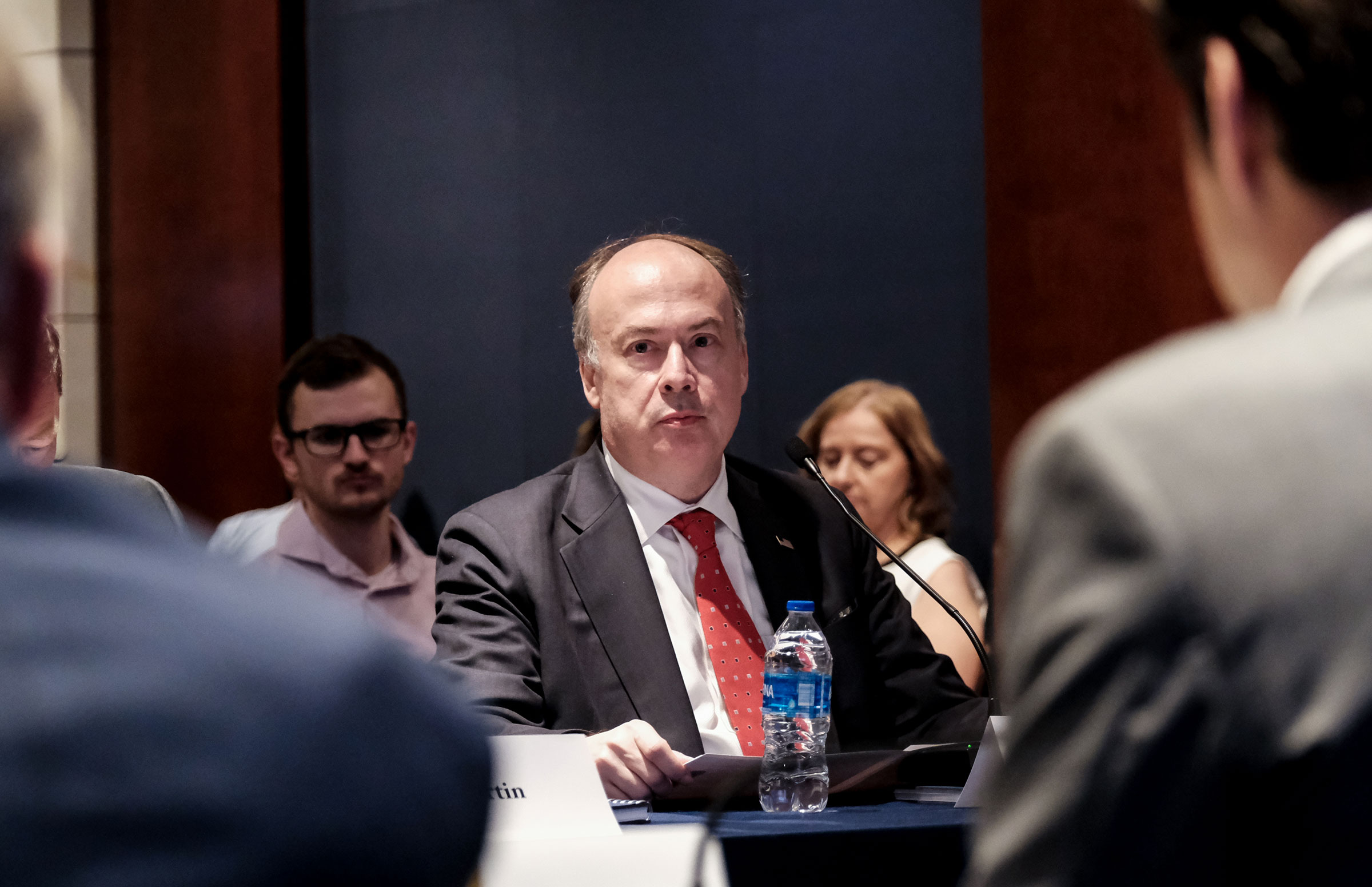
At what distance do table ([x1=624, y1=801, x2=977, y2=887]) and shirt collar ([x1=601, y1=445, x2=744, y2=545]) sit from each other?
0.86 meters

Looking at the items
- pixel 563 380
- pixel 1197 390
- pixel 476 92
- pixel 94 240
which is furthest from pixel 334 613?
pixel 94 240

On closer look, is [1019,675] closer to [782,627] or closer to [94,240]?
[782,627]

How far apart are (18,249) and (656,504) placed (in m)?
1.92

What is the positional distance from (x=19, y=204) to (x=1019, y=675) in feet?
1.53

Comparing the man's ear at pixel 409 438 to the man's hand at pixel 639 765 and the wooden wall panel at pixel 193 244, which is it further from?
the man's hand at pixel 639 765

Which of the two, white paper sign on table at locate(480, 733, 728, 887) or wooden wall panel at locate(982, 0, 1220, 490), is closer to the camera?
white paper sign on table at locate(480, 733, 728, 887)

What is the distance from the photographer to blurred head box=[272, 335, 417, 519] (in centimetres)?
379

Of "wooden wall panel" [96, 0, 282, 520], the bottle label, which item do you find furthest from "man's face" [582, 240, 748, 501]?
"wooden wall panel" [96, 0, 282, 520]

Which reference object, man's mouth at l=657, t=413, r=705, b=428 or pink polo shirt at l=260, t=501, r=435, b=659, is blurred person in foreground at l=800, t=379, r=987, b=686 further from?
man's mouth at l=657, t=413, r=705, b=428

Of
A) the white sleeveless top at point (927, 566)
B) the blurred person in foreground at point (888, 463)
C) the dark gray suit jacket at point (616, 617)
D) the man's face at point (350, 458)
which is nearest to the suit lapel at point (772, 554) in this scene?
the dark gray suit jacket at point (616, 617)

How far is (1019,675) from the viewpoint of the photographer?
57 cm

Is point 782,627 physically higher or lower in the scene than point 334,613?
lower

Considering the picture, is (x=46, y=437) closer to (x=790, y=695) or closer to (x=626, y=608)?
(x=626, y=608)

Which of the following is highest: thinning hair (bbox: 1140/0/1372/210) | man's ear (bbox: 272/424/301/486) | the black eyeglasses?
thinning hair (bbox: 1140/0/1372/210)
